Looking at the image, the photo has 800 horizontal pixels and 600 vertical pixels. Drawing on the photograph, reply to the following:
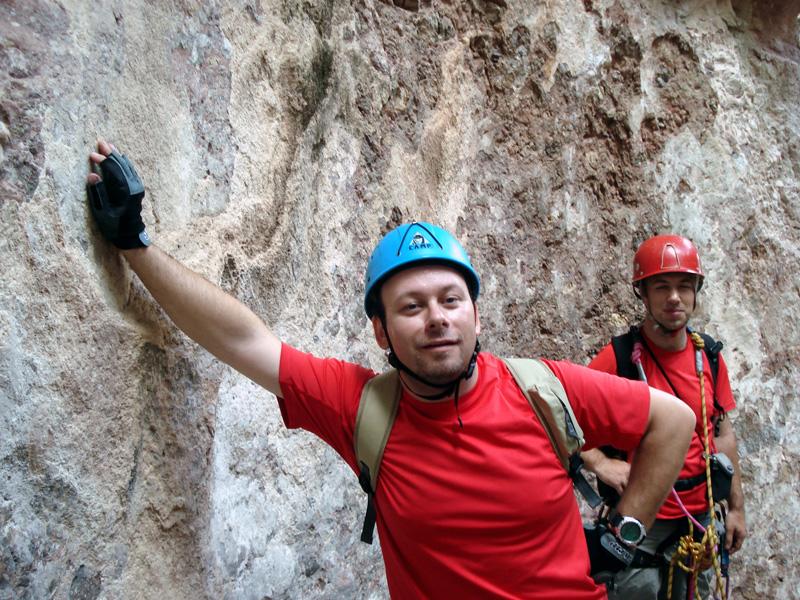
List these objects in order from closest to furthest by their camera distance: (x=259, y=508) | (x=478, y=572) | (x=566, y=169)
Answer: (x=478, y=572)
(x=259, y=508)
(x=566, y=169)

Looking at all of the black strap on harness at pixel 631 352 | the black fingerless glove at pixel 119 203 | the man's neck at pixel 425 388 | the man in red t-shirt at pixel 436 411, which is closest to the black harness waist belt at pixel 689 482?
Answer: the black strap on harness at pixel 631 352

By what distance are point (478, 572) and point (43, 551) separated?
98 cm

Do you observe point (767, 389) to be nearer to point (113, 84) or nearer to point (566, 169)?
point (566, 169)

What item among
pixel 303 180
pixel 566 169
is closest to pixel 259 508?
pixel 303 180

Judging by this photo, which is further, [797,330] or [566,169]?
[797,330]

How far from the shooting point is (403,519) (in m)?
1.64

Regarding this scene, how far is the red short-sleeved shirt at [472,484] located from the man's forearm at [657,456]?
6.7 inches

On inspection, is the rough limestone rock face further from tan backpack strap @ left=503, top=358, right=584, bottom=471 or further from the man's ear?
tan backpack strap @ left=503, top=358, right=584, bottom=471

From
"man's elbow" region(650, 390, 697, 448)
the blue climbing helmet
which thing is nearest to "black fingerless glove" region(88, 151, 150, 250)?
the blue climbing helmet

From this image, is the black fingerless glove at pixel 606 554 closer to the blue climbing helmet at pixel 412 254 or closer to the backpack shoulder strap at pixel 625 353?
the blue climbing helmet at pixel 412 254

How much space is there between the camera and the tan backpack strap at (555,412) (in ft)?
5.79

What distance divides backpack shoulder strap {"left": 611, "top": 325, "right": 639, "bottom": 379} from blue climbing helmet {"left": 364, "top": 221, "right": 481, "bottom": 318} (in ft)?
4.50

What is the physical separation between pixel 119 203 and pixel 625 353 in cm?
224

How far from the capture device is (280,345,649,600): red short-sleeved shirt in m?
1.63
